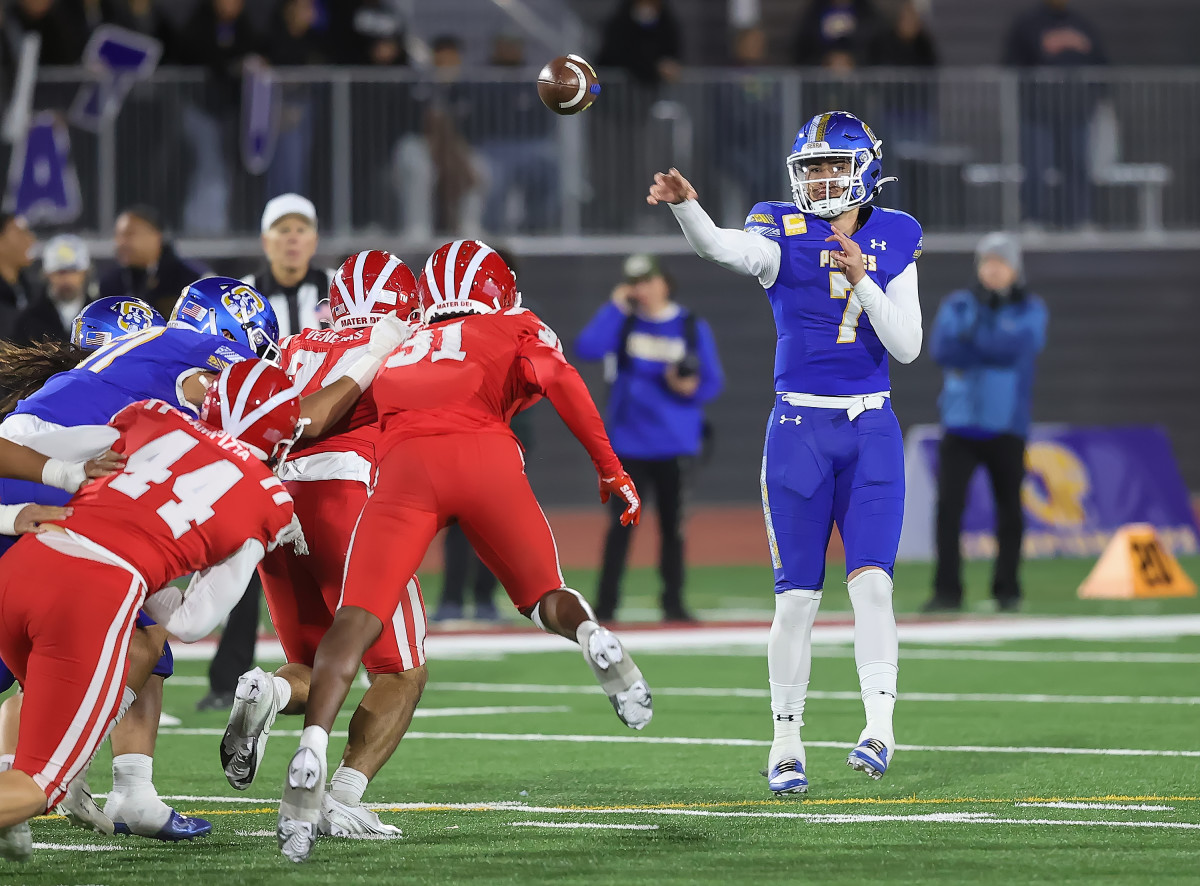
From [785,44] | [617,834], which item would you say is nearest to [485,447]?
[617,834]

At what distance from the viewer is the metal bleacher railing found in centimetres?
1920

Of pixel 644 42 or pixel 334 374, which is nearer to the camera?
pixel 334 374

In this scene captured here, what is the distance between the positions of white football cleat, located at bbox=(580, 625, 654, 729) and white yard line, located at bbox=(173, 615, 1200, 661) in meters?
5.44

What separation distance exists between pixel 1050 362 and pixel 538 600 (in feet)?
53.6

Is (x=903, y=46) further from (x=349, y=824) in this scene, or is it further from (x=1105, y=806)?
(x=349, y=824)

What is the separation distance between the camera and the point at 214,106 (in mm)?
18984

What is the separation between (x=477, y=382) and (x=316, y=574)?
0.87m

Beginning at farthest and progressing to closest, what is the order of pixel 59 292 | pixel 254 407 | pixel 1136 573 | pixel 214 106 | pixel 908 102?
pixel 908 102
pixel 214 106
pixel 1136 573
pixel 59 292
pixel 254 407

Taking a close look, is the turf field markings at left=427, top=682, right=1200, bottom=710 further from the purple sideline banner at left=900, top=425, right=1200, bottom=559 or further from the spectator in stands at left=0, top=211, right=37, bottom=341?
the purple sideline banner at left=900, top=425, right=1200, bottom=559

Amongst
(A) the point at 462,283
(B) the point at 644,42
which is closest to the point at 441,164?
(B) the point at 644,42

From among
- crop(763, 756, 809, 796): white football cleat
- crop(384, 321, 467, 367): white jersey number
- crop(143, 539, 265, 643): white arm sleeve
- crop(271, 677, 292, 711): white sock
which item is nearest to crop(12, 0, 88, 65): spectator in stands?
crop(384, 321, 467, 367): white jersey number

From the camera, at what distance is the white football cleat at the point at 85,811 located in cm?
656

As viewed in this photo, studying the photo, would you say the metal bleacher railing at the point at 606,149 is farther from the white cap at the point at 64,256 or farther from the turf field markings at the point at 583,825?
the turf field markings at the point at 583,825

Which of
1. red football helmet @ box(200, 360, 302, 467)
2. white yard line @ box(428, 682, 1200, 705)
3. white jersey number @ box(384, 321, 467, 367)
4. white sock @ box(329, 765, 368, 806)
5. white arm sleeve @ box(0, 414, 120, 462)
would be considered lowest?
white yard line @ box(428, 682, 1200, 705)
